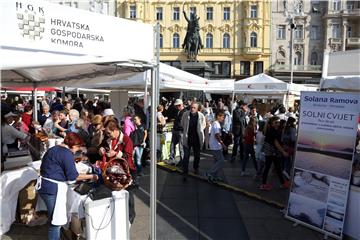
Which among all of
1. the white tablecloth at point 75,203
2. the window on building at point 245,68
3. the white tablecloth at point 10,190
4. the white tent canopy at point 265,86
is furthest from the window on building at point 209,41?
the white tablecloth at point 75,203

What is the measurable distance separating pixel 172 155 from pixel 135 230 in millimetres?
4860

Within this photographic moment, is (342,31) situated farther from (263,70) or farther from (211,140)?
(211,140)

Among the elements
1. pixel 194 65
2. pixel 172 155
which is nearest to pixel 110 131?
pixel 172 155

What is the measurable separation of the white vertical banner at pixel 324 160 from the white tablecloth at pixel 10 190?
4.12 m

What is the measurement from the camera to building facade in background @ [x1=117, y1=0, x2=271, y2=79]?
52.2m

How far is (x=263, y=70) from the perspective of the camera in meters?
52.5

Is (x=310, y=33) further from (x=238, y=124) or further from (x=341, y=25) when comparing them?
(x=238, y=124)

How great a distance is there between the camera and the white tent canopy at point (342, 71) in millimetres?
6297

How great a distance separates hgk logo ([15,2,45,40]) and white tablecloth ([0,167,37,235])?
254 centimetres

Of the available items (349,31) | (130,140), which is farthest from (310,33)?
(130,140)

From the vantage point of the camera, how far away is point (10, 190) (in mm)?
5215

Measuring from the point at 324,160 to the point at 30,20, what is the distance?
14.3 ft

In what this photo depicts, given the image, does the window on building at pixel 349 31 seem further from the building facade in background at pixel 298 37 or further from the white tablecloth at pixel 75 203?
the white tablecloth at pixel 75 203

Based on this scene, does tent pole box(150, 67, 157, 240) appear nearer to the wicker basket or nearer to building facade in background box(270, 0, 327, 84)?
the wicker basket
